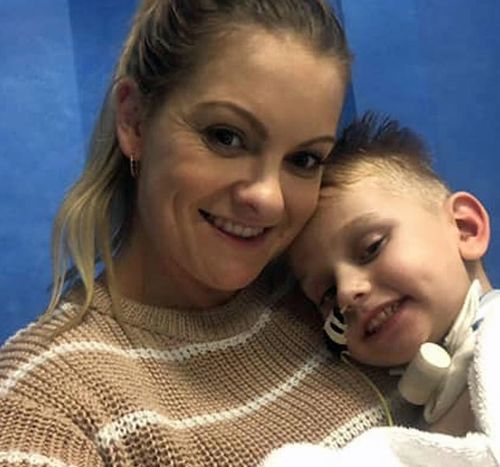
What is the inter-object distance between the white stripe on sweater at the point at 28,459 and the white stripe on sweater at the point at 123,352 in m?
0.10

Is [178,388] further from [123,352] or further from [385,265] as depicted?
[385,265]

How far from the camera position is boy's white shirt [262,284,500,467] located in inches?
38.8

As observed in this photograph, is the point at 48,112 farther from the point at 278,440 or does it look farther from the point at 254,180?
the point at 278,440

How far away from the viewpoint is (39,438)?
39.7 inches

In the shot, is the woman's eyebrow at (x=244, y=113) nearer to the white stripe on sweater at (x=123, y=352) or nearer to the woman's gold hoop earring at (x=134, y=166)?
the woman's gold hoop earring at (x=134, y=166)

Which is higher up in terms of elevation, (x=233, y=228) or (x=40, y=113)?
(x=233, y=228)

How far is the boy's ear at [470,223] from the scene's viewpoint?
1335 mm

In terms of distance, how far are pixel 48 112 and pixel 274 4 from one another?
2.13 feet

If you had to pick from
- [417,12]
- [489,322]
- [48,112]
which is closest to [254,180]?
[489,322]

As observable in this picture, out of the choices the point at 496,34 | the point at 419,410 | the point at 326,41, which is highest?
the point at 326,41

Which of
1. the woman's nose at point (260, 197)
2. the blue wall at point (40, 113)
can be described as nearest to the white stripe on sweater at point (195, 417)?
the woman's nose at point (260, 197)

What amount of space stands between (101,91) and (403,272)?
80 centimetres

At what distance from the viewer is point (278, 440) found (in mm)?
1144

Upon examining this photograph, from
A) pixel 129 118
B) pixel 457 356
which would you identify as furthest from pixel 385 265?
pixel 129 118
